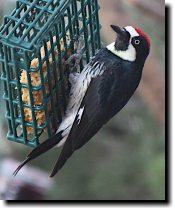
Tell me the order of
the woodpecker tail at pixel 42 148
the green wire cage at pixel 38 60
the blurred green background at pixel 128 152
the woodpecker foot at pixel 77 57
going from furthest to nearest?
the blurred green background at pixel 128 152
the woodpecker foot at pixel 77 57
the woodpecker tail at pixel 42 148
the green wire cage at pixel 38 60

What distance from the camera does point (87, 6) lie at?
144 inches

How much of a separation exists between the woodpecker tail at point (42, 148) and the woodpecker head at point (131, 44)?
581 mm

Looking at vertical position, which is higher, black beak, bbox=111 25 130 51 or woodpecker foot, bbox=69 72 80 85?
black beak, bbox=111 25 130 51

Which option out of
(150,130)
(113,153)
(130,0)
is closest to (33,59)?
(130,0)

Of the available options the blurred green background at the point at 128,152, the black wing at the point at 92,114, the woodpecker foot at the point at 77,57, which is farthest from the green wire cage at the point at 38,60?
the blurred green background at the point at 128,152

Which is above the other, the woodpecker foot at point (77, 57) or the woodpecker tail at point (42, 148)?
the woodpecker foot at point (77, 57)

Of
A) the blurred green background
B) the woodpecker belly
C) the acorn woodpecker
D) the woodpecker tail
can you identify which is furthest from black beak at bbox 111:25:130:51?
the blurred green background

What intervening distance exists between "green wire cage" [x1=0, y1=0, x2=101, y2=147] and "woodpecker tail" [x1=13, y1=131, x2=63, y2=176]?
35 millimetres

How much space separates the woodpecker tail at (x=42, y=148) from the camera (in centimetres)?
338

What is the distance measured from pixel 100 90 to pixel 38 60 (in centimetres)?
41

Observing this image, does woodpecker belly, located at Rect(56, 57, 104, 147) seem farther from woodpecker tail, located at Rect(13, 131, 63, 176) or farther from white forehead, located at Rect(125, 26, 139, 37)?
white forehead, located at Rect(125, 26, 139, 37)

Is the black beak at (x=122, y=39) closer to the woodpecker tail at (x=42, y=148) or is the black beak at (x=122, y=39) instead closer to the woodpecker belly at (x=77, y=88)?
the woodpecker belly at (x=77, y=88)

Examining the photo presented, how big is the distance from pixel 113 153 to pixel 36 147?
14.1ft

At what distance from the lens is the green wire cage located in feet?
10.6
